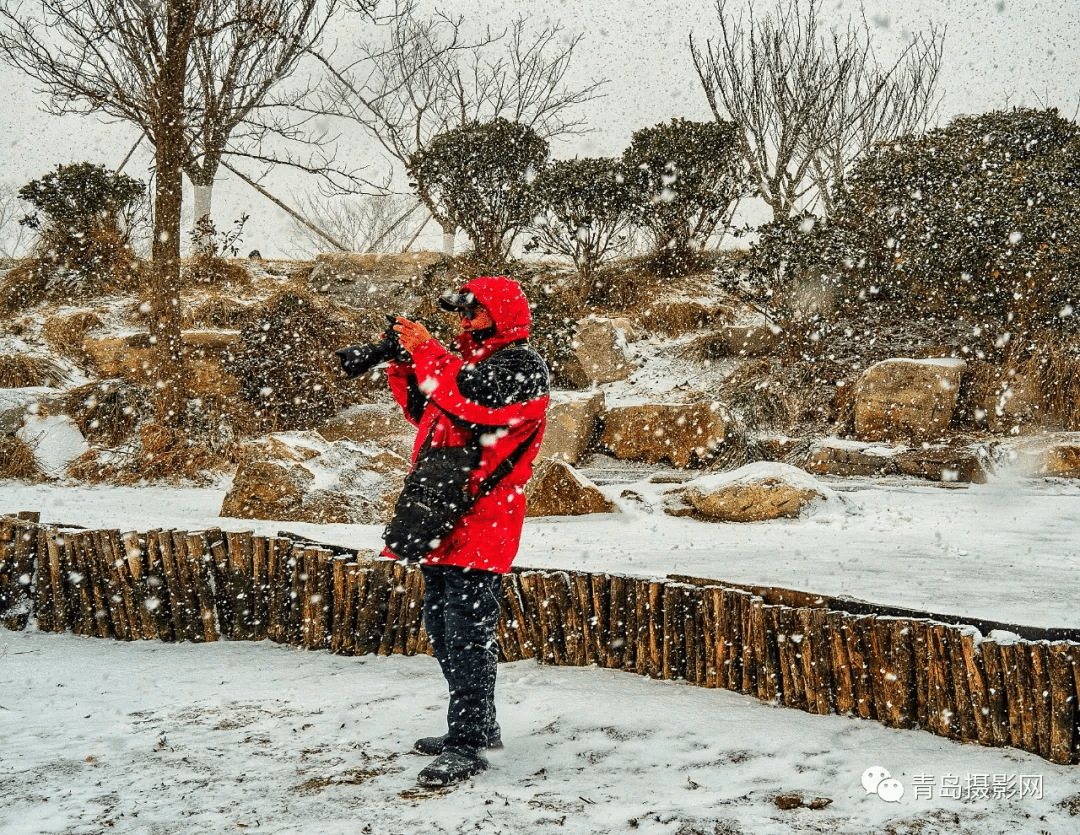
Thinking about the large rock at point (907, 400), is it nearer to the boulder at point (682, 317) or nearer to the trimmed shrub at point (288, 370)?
the boulder at point (682, 317)

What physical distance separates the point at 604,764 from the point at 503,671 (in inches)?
35.7

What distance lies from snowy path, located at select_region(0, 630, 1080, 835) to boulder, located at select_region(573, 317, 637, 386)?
8.47 metres

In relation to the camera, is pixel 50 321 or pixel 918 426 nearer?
pixel 918 426

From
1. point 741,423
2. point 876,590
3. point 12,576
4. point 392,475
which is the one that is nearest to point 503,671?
point 876,590

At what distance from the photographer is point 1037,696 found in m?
2.35

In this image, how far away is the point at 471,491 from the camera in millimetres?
2389

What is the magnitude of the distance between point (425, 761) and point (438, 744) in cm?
7

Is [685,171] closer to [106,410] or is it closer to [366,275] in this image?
[366,275]

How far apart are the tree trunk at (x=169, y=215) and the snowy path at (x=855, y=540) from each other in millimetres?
1483

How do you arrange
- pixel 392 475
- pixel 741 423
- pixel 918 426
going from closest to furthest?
1. pixel 392 475
2. pixel 918 426
3. pixel 741 423

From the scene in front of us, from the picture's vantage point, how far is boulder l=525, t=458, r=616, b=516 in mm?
5836

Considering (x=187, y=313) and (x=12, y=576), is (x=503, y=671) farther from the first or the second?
(x=187, y=313)

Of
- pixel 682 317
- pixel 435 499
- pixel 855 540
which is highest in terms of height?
pixel 682 317

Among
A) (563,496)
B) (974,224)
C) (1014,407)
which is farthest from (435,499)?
(974,224)
